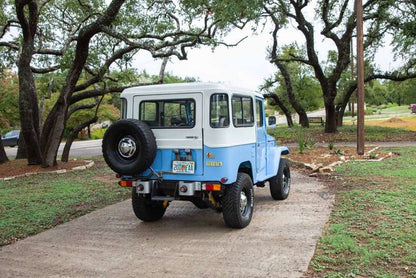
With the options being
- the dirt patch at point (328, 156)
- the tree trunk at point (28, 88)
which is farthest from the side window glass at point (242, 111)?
the tree trunk at point (28, 88)

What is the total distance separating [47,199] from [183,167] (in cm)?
438

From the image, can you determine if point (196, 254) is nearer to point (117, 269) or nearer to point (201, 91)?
point (117, 269)

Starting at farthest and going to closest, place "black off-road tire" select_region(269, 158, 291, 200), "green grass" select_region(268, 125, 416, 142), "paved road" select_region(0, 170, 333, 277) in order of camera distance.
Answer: "green grass" select_region(268, 125, 416, 142) → "black off-road tire" select_region(269, 158, 291, 200) → "paved road" select_region(0, 170, 333, 277)

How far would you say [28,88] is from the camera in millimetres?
13695

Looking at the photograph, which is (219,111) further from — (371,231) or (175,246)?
(371,231)

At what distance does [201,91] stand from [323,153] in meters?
10.3

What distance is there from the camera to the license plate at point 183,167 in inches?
236

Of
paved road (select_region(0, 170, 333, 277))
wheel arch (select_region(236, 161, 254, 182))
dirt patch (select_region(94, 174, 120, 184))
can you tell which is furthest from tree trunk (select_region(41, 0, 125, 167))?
wheel arch (select_region(236, 161, 254, 182))

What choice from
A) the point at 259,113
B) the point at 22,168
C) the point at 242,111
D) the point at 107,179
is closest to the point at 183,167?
the point at 242,111

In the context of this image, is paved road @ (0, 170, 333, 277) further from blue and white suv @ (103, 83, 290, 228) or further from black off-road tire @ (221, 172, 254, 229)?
blue and white suv @ (103, 83, 290, 228)

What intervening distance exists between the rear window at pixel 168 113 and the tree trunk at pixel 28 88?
8.38 meters

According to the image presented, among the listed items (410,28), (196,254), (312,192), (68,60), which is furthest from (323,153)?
(196,254)

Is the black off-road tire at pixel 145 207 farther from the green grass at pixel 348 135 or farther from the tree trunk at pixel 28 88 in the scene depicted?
the green grass at pixel 348 135

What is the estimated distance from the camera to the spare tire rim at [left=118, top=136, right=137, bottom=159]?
6.06 meters
